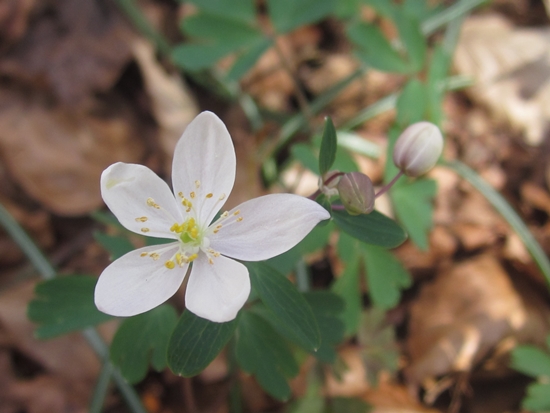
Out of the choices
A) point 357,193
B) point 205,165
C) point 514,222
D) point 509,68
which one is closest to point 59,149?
point 205,165

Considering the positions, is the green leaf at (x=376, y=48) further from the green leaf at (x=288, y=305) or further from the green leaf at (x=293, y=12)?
the green leaf at (x=288, y=305)

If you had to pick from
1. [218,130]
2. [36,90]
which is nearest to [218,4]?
[36,90]

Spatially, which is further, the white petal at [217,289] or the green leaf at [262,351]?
the green leaf at [262,351]

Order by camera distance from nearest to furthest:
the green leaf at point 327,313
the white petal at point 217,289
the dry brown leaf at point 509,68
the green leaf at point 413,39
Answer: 1. the white petal at point 217,289
2. the green leaf at point 327,313
3. the green leaf at point 413,39
4. the dry brown leaf at point 509,68

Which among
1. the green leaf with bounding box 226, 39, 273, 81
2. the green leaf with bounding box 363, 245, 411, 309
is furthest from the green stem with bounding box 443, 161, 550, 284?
the green leaf with bounding box 226, 39, 273, 81

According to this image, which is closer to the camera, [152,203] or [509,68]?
[152,203]

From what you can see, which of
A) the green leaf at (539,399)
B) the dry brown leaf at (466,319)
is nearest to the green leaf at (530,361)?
the green leaf at (539,399)

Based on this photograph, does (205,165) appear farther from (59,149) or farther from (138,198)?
(59,149)
